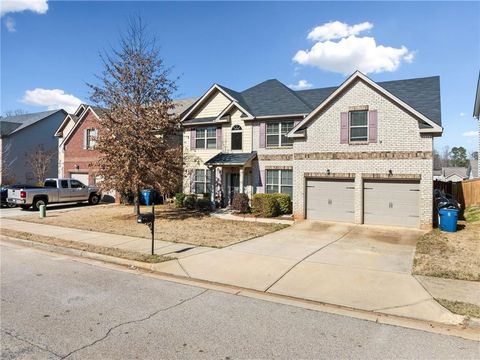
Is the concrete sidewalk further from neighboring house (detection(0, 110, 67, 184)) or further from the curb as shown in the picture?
neighboring house (detection(0, 110, 67, 184))

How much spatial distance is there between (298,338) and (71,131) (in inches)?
1171

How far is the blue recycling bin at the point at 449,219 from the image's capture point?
13031 millimetres

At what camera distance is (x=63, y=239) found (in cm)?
1156

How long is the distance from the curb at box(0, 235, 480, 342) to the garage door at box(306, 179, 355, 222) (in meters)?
10.00

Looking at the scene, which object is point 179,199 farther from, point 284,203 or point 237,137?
point 284,203

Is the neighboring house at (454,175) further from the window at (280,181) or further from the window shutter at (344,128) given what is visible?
the window shutter at (344,128)

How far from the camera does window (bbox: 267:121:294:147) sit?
62.8ft

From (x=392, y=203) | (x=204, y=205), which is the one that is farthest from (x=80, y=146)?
(x=392, y=203)

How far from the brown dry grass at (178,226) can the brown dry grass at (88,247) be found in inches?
80.5

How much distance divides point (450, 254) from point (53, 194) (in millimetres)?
22168

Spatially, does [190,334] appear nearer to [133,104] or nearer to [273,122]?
[133,104]

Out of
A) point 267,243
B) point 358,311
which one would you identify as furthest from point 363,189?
point 358,311

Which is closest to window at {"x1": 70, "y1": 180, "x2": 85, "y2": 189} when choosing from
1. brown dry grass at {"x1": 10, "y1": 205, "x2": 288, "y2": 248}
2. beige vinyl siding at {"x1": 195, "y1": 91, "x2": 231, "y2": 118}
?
brown dry grass at {"x1": 10, "y1": 205, "x2": 288, "y2": 248}

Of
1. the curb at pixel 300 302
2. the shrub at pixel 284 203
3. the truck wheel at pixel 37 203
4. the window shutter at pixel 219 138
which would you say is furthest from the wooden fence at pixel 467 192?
the truck wheel at pixel 37 203
